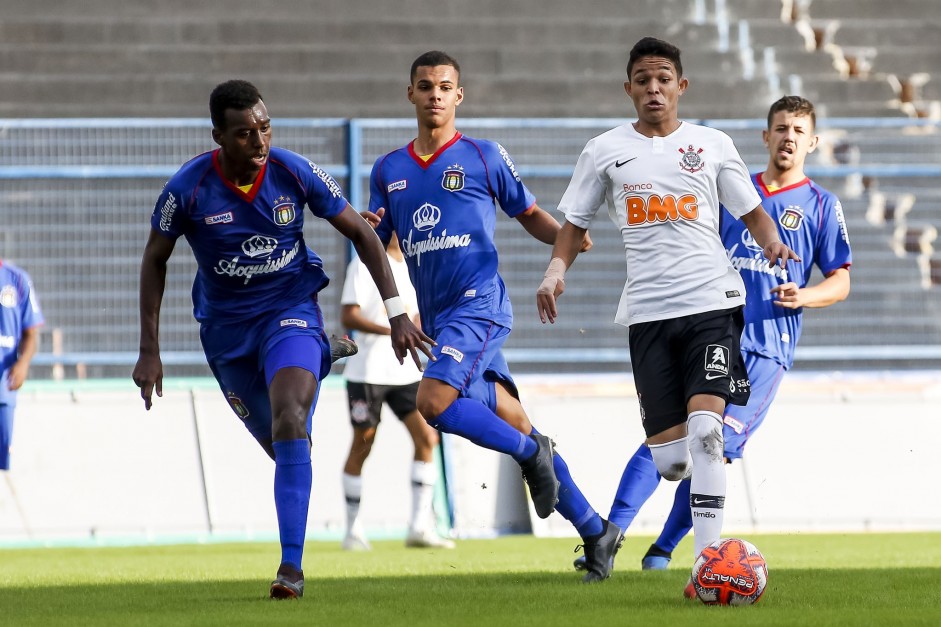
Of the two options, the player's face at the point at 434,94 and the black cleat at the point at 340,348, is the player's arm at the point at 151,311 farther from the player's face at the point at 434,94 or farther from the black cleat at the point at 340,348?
the player's face at the point at 434,94

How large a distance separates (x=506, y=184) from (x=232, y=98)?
1.79 m

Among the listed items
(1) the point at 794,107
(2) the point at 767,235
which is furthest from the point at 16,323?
(2) the point at 767,235

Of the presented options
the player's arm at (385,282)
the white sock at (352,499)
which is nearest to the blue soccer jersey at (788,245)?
the player's arm at (385,282)

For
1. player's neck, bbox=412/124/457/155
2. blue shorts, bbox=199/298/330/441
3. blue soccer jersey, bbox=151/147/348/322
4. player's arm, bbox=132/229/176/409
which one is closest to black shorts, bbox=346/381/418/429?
player's neck, bbox=412/124/457/155

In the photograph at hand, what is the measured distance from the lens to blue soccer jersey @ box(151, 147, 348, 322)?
625 centimetres

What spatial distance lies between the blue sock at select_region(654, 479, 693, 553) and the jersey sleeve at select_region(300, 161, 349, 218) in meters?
2.29

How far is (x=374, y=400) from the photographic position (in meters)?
10.1

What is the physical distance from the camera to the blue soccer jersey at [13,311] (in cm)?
1080

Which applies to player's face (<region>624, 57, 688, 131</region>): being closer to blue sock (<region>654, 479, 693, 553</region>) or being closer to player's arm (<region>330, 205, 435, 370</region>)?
player's arm (<region>330, 205, 435, 370</region>)

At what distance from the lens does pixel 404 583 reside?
6.81 m

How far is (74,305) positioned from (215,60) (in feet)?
17.2

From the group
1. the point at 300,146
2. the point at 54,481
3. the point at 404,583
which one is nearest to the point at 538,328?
the point at 300,146

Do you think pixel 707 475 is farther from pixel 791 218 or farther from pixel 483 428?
pixel 791 218

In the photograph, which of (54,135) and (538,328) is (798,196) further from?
(54,135)
